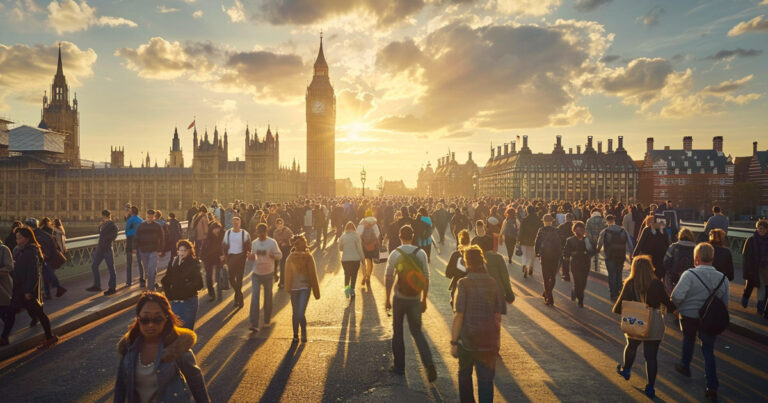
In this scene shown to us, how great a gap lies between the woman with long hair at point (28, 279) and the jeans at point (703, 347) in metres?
9.92

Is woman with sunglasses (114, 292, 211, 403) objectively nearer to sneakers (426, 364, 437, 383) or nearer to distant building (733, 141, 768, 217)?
sneakers (426, 364, 437, 383)

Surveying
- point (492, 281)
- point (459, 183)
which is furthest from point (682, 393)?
point (459, 183)

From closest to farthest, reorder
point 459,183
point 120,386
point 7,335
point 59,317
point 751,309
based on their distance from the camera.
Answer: point 120,386, point 7,335, point 59,317, point 751,309, point 459,183

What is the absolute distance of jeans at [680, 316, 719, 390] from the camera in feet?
18.5

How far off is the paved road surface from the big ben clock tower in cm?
10883

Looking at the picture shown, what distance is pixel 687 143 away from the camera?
3848 inches

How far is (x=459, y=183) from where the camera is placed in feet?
510

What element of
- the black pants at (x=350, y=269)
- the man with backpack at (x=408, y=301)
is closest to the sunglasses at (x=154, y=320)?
the man with backpack at (x=408, y=301)

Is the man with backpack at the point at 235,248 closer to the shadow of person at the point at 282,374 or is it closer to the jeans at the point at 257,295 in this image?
the jeans at the point at 257,295

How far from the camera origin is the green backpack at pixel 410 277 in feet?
20.5

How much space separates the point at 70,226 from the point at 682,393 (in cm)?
10447

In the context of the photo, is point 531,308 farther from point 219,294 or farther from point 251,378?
point 219,294

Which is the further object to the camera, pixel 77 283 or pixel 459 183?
pixel 459 183

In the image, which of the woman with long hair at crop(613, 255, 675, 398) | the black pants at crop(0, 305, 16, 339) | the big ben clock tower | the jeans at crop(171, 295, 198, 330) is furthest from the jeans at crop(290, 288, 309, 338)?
the big ben clock tower
